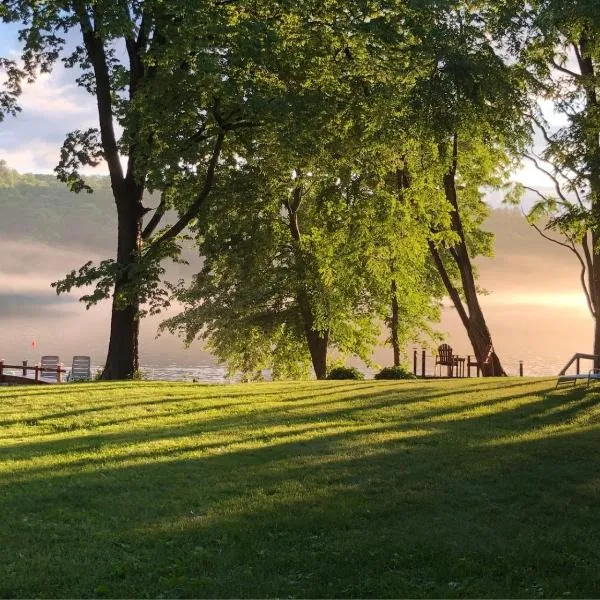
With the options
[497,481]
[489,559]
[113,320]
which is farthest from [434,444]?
[113,320]

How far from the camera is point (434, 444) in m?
11.9

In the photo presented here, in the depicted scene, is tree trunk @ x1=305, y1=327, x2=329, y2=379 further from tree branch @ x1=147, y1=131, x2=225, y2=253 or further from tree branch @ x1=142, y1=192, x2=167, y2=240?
tree branch @ x1=142, y1=192, x2=167, y2=240

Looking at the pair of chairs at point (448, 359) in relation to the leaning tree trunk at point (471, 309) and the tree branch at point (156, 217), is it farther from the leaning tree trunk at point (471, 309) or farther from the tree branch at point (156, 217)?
the tree branch at point (156, 217)

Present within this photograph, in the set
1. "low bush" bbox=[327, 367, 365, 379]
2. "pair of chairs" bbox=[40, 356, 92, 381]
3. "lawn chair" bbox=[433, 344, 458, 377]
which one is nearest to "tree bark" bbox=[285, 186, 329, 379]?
"lawn chair" bbox=[433, 344, 458, 377]

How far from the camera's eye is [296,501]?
850cm

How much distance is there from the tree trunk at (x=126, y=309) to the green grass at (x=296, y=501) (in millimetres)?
7561

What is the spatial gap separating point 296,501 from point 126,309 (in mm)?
15538

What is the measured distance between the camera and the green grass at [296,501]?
636cm

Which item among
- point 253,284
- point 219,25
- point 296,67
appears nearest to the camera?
point 219,25

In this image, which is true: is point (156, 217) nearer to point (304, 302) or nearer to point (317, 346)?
point (304, 302)

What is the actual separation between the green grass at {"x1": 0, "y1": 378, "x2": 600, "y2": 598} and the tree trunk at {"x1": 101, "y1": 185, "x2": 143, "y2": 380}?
24.8ft

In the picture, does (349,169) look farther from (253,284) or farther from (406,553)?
(406,553)

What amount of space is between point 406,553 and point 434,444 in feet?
16.7

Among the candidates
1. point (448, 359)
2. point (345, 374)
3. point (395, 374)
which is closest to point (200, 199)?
point (345, 374)
